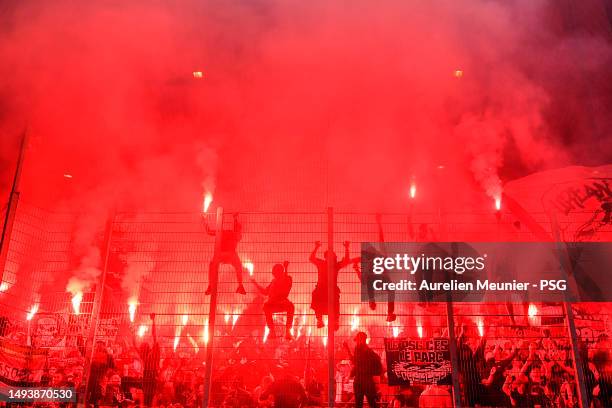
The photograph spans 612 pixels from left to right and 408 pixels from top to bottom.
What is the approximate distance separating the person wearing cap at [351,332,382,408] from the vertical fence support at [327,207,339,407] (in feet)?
1.03

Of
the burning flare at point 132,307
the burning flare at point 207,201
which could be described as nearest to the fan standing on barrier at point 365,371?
the burning flare at point 132,307

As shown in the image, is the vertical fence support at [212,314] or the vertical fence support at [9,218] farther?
the vertical fence support at [9,218]

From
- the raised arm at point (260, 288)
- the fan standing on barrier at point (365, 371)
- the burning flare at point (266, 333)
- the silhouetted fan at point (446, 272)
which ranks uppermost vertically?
the silhouetted fan at point (446, 272)

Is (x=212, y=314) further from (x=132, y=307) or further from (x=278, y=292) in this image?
(x=132, y=307)

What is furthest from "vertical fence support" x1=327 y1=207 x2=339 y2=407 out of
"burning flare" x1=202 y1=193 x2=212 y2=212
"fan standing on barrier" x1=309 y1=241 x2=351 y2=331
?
"burning flare" x1=202 y1=193 x2=212 y2=212

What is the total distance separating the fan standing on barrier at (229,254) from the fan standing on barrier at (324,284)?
794 millimetres

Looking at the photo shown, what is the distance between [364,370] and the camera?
5.30 metres

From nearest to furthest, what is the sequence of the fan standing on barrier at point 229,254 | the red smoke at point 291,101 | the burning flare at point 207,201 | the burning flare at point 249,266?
1. the fan standing on barrier at point 229,254
2. the burning flare at point 249,266
3. the red smoke at point 291,101
4. the burning flare at point 207,201

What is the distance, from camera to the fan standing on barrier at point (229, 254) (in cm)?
549

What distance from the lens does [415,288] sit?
5594 mm

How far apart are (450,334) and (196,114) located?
14.6 ft

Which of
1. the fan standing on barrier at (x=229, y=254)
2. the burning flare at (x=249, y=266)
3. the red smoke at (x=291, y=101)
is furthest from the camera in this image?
the red smoke at (x=291, y=101)

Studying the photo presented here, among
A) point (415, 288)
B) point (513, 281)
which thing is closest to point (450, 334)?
point (415, 288)

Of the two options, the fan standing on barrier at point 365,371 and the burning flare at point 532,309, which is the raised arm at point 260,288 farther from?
the burning flare at point 532,309
